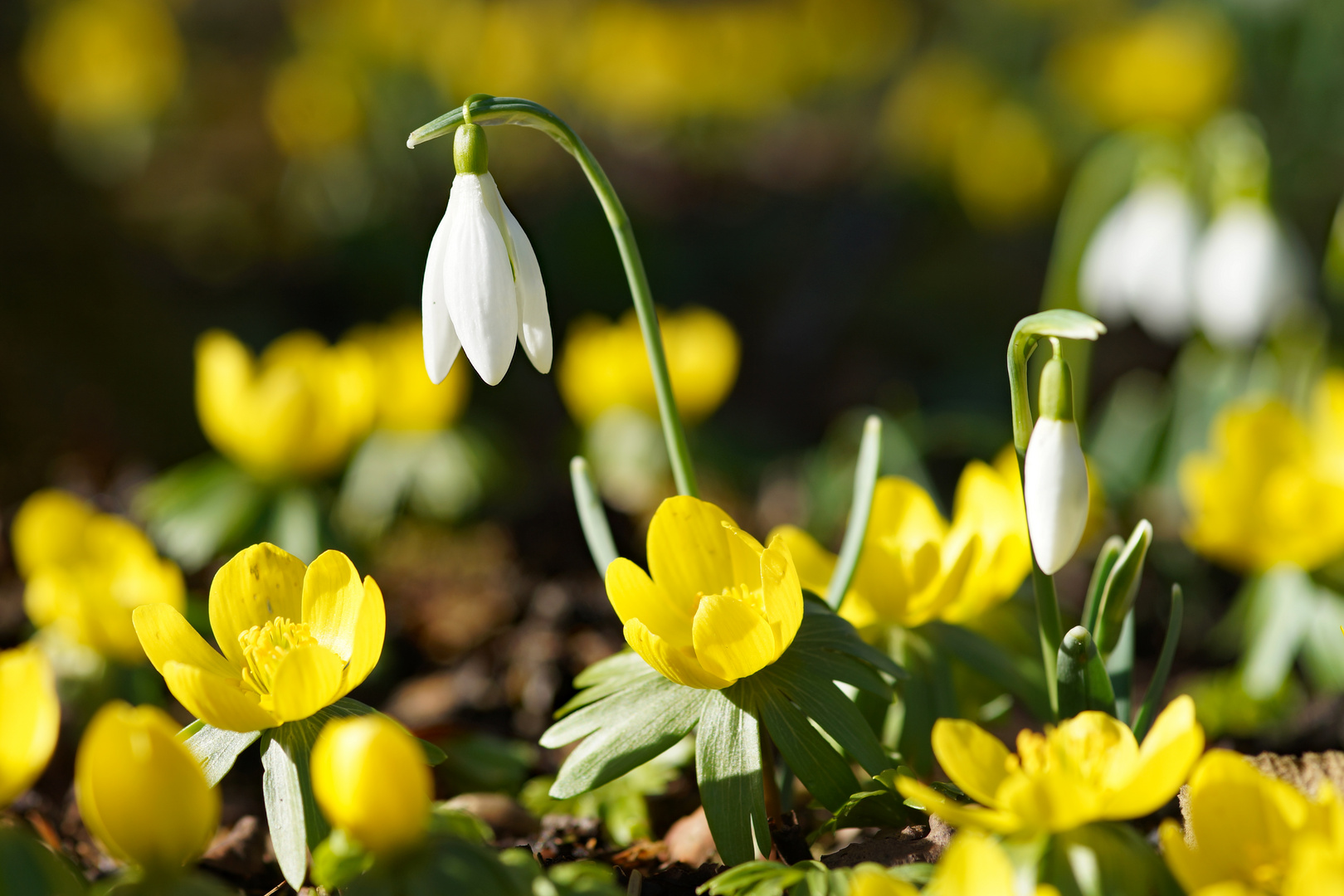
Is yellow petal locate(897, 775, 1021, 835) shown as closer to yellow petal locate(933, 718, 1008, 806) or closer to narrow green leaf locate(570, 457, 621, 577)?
yellow petal locate(933, 718, 1008, 806)

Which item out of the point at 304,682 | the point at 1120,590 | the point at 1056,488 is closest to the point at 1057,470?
the point at 1056,488

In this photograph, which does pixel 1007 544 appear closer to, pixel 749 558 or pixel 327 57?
pixel 749 558

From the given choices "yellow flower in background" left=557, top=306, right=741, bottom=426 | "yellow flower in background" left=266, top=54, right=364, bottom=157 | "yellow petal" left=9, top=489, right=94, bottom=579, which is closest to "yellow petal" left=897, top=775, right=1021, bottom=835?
"yellow petal" left=9, top=489, right=94, bottom=579

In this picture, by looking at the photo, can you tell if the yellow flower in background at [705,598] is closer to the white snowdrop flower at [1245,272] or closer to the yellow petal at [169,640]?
the yellow petal at [169,640]

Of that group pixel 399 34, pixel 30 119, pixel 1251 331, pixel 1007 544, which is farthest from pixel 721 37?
pixel 1007 544

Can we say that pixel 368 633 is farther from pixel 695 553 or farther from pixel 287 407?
pixel 287 407

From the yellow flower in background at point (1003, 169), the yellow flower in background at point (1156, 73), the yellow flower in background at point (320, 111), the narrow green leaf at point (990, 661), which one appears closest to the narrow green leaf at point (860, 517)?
the narrow green leaf at point (990, 661)
